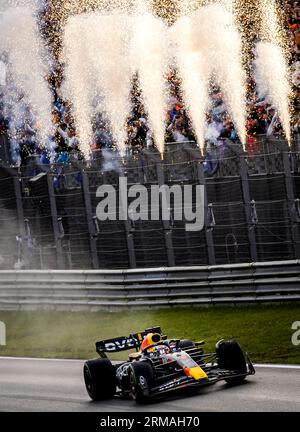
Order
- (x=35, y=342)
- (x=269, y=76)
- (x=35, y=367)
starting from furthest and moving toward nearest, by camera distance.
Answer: (x=269, y=76), (x=35, y=342), (x=35, y=367)

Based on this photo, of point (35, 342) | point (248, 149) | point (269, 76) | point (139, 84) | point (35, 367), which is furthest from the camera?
point (139, 84)

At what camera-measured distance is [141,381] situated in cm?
1407

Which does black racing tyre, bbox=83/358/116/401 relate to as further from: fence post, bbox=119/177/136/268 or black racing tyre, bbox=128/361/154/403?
fence post, bbox=119/177/136/268

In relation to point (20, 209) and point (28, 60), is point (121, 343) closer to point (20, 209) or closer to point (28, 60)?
point (20, 209)

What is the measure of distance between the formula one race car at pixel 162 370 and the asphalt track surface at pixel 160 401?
0.13 m

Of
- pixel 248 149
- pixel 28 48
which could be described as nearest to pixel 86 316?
pixel 248 149

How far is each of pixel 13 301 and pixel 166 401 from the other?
10200 millimetres

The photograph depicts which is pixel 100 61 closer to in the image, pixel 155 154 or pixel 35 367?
pixel 155 154

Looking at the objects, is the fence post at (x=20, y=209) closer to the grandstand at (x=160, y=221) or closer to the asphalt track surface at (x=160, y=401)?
the grandstand at (x=160, y=221)

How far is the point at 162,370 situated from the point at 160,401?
0.57 m

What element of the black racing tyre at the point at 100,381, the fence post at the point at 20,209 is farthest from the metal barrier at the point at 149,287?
the black racing tyre at the point at 100,381

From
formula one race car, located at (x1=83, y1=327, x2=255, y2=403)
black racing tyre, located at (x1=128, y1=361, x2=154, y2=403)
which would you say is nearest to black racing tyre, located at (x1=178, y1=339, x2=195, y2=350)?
formula one race car, located at (x1=83, y1=327, x2=255, y2=403)

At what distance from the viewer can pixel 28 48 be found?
97.5 feet

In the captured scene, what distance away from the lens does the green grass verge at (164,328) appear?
17062 mm
